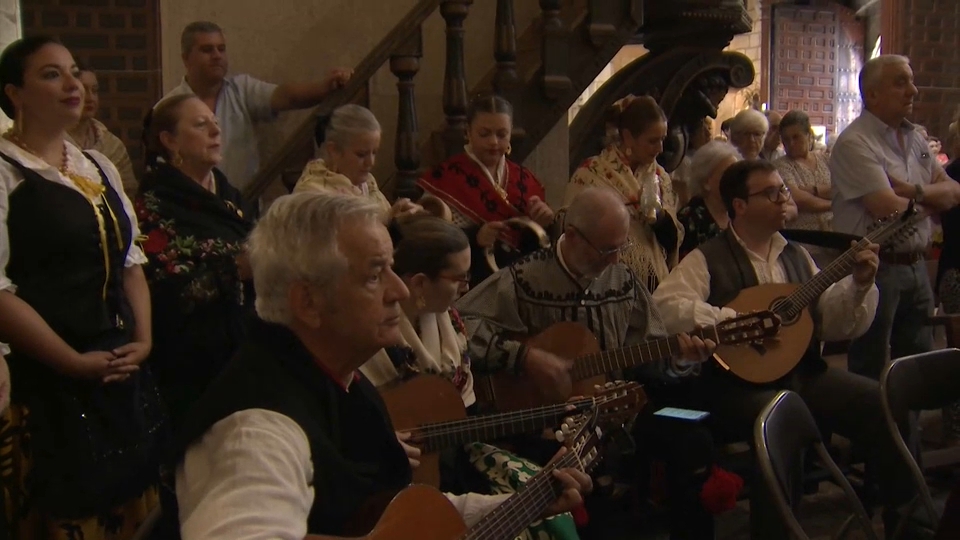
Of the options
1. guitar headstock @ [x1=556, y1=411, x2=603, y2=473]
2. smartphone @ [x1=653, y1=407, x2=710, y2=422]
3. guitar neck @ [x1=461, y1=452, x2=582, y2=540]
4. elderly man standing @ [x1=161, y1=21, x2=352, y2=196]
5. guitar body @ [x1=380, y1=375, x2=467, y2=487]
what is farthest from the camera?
elderly man standing @ [x1=161, y1=21, x2=352, y2=196]

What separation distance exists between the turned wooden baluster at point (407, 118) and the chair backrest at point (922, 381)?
2101 mm

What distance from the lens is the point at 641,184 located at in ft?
13.2

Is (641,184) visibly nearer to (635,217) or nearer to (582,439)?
(635,217)

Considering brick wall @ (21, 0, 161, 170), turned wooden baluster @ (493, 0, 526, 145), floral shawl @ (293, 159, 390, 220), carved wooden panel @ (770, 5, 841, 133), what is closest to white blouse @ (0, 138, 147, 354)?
floral shawl @ (293, 159, 390, 220)

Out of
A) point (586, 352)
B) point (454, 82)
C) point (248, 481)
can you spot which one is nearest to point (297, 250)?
point (248, 481)

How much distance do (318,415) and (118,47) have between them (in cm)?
387

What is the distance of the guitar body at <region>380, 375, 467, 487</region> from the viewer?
231 cm

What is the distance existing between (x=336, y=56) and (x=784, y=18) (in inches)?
280

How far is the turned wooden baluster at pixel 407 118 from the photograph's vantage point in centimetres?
409

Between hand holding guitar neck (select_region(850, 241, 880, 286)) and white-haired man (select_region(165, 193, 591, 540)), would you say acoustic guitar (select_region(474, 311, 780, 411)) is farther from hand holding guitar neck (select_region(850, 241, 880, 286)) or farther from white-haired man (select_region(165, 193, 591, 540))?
white-haired man (select_region(165, 193, 591, 540))

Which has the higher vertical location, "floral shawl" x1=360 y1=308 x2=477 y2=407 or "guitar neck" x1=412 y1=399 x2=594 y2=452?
"floral shawl" x1=360 y1=308 x2=477 y2=407

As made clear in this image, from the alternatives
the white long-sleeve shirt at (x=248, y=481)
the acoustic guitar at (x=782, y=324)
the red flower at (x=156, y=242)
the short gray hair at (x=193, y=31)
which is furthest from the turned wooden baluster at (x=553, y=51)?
the white long-sleeve shirt at (x=248, y=481)

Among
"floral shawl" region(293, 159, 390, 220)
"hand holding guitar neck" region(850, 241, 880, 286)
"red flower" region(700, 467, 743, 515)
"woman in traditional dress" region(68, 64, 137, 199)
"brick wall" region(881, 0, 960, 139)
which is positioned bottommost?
"red flower" region(700, 467, 743, 515)

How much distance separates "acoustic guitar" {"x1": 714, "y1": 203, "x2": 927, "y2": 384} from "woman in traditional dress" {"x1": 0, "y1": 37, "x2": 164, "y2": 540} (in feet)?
6.01
